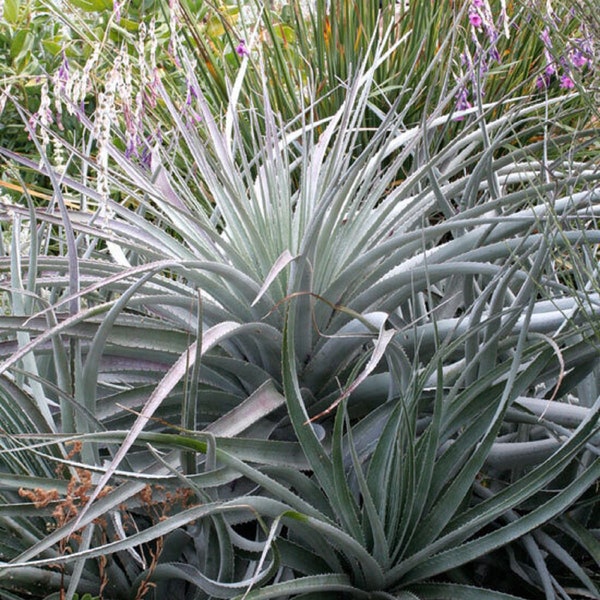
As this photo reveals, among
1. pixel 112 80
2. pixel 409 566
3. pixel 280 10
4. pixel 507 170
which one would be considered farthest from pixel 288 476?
pixel 280 10

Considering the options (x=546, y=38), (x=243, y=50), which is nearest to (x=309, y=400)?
(x=546, y=38)

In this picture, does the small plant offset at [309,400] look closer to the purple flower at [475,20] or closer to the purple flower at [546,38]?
the purple flower at [546,38]

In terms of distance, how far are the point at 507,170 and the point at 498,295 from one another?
729mm

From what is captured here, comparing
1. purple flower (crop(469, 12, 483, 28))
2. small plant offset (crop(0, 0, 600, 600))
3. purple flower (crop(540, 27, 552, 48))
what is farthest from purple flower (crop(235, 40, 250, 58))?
purple flower (crop(540, 27, 552, 48))

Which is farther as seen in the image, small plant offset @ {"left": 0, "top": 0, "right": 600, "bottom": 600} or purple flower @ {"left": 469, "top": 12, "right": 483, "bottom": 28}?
purple flower @ {"left": 469, "top": 12, "right": 483, "bottom": 28}

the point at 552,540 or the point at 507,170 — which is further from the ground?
the point at 507,170

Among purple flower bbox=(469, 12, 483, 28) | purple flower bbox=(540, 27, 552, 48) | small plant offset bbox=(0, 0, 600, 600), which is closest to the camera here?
small plant offset bbox=(0, 0, 600, 600)

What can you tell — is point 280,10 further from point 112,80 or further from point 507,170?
point 112,80

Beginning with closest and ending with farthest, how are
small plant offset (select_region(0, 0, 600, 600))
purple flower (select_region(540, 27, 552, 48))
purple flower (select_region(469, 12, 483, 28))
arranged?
small plant offset (select_region(0, 0, 600, 600)), purple flower (select_region(540, 27, 552, 48)), purple flower (select_region(469, 12, 483, 28))

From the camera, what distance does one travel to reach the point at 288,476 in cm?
131

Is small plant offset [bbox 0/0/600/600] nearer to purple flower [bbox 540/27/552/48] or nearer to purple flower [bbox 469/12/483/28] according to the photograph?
purple flower [bbox 540/27/552/48]

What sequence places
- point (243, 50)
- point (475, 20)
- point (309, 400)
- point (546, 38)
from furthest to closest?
1. point (243, 50)
2. point (475, 20)
3. point (546, 38)
4. point (309, 400)

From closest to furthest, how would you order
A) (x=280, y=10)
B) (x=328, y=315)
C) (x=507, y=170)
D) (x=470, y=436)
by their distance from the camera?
(x=470, y=436), (x=328, y=315), (x=507, y=170), (x=280, y=10)

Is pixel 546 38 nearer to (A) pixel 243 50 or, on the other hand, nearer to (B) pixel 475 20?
(B) pixel 475 20
